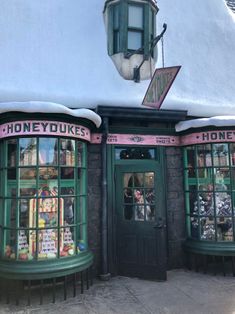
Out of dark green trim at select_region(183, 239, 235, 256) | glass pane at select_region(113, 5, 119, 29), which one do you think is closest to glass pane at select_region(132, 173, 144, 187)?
dark green trim at select_region(183, 239, 235, 256)

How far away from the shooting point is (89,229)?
5992mm

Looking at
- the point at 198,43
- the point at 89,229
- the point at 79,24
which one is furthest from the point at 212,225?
the point at 79,24

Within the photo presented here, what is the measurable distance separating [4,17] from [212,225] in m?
5.70

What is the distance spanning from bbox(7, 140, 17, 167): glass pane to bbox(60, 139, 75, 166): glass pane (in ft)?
2.47

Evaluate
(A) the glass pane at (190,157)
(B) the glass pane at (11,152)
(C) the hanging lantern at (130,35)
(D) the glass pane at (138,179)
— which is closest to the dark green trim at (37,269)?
(B) the glass pane at (11,152)

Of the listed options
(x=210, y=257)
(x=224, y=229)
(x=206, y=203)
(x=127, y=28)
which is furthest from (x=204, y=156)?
(x=127, y=28)

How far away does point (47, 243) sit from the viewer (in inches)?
198

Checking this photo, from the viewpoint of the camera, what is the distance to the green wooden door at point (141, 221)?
224 inches

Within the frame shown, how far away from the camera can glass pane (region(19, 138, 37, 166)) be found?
16.8 feet

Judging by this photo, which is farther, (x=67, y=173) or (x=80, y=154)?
(x=80, y=154)

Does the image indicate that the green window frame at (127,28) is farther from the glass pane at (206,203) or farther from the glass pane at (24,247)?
the glass pane at (24,247)

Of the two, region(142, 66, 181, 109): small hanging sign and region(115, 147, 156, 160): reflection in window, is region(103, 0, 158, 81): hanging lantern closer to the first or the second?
region(142, 66, 181, 109): small hanging sign

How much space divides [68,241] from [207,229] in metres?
2.80

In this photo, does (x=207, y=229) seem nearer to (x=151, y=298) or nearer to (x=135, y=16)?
(x=151, y=298)
